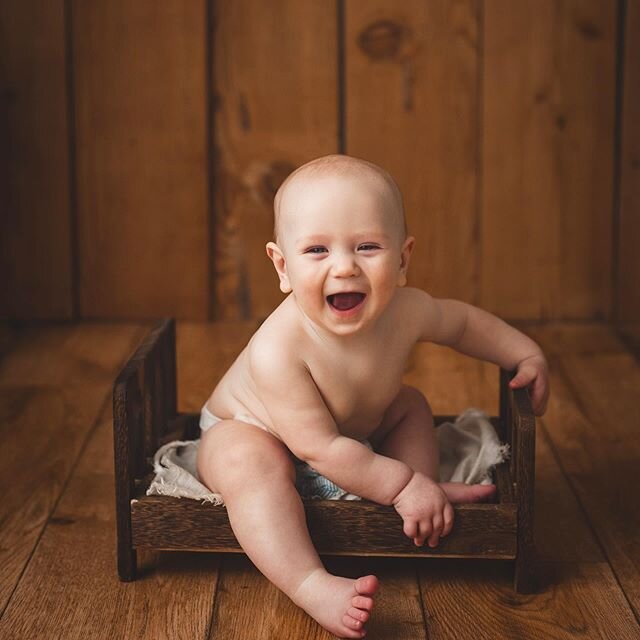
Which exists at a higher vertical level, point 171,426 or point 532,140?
point 532,140

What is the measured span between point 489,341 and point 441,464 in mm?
162

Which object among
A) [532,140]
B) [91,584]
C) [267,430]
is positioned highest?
[532,140]

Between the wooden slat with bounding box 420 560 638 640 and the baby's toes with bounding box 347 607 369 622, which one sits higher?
the baby's toes with bounding box 347 607 369 622

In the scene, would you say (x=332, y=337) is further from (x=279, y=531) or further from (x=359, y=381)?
(x=279, y=531)

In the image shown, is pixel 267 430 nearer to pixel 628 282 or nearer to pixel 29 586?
pixel 29 586

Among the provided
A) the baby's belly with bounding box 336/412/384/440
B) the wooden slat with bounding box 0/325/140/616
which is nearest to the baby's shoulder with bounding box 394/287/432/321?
the baby's belly with bounding box 336/412/384/440

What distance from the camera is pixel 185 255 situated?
221 cm

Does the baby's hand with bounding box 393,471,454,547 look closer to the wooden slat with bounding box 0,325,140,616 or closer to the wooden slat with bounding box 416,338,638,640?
the wooden slat with bounding box 416,338,638,640

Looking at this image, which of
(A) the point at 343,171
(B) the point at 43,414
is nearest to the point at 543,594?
(A) the point at 343,171

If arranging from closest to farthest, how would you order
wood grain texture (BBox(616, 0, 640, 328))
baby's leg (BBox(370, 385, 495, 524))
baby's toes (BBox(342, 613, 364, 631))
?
baby's toes (BBox(342, 613, 364, 631))
baby's leg (BBox(370, 385, 495, 524))
wood grain texture (BBox(616, 0, 640, 328))

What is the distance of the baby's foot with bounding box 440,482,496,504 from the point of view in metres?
1.21

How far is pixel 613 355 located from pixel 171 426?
0.92 m

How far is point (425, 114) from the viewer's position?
84.0 inches

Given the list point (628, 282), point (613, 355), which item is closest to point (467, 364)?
point (613, 355)
